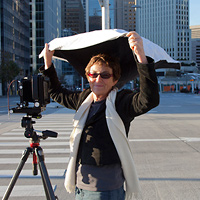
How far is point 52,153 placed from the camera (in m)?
6.84

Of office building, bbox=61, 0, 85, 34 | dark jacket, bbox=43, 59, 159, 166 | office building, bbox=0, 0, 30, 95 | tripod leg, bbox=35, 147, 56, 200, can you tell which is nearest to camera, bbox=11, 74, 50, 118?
tripod leg, bbox=35, 147, 56, 200

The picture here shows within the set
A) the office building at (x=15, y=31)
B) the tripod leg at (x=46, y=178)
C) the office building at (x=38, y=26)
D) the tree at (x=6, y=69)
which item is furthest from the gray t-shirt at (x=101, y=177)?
the office building at (x=38, y=26)

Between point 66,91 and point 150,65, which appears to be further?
point 66,91

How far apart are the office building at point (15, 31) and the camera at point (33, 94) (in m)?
56.7

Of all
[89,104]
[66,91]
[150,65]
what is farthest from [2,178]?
[150,65]

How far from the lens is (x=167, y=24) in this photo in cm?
16625

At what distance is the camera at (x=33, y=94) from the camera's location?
7.62ft

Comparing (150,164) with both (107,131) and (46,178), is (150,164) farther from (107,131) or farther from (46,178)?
(107,131)

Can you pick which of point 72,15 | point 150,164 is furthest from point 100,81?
point 72,15

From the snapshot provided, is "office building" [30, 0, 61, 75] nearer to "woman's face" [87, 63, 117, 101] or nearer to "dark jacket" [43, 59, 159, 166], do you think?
"woman's face" [87, 63, 117, 101]

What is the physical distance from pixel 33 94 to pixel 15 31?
76.3 m

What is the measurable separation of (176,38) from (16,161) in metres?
166

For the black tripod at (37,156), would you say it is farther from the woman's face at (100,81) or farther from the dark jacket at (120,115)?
the woman's face at (100,81)

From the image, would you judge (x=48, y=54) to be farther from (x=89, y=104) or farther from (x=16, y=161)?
(x=16, y=161)
